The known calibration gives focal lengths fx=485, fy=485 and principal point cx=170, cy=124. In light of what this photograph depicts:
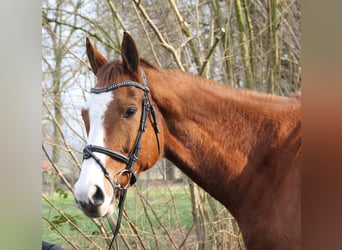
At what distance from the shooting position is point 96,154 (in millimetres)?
2301

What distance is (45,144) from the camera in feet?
9.41

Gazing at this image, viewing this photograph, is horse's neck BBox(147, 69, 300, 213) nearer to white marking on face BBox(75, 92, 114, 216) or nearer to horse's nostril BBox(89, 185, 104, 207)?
white marking on face BBox(75, 92, 114, 216)

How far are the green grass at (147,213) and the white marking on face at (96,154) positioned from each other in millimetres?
387

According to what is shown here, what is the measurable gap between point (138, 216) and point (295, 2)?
1.47 metres

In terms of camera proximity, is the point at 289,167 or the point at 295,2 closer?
the point at 289,167

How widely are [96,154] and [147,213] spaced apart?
622 mm

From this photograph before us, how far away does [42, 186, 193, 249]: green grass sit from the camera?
2.73 metres

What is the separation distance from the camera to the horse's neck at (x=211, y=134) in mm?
2326

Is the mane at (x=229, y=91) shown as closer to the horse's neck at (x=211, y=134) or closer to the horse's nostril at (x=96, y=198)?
the horse's neck at (x=211, y=134)

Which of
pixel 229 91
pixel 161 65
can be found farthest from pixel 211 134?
pixel 161 65

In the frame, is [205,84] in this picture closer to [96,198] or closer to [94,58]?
[94,58]
